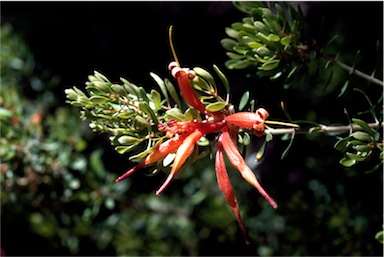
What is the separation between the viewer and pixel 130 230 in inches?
75.9

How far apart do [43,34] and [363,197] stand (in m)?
2.01

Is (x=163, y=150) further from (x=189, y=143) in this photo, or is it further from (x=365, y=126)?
(x=365, y=126)

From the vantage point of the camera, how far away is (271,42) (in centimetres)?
105

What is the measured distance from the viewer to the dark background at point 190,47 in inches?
61.4

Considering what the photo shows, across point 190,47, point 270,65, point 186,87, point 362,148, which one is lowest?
Answer: point 190,47

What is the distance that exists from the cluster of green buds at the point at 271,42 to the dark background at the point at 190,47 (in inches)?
5.7

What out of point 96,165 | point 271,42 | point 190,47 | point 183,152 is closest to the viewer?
point 183,152

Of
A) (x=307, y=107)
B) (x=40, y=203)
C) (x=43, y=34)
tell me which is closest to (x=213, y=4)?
(x=307, y=107)

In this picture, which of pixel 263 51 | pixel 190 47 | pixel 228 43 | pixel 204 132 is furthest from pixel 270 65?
pixel 190 47

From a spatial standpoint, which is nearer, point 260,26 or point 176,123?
point 176,123

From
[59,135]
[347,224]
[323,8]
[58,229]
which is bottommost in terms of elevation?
[347,224]

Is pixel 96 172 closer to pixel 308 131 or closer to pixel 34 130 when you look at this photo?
pixel 34 130

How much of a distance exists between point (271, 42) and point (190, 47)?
1.18 m

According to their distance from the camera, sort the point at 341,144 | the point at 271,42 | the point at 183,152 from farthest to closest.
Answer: the point at 271,42, the point at 341,144, the point at 183,152
